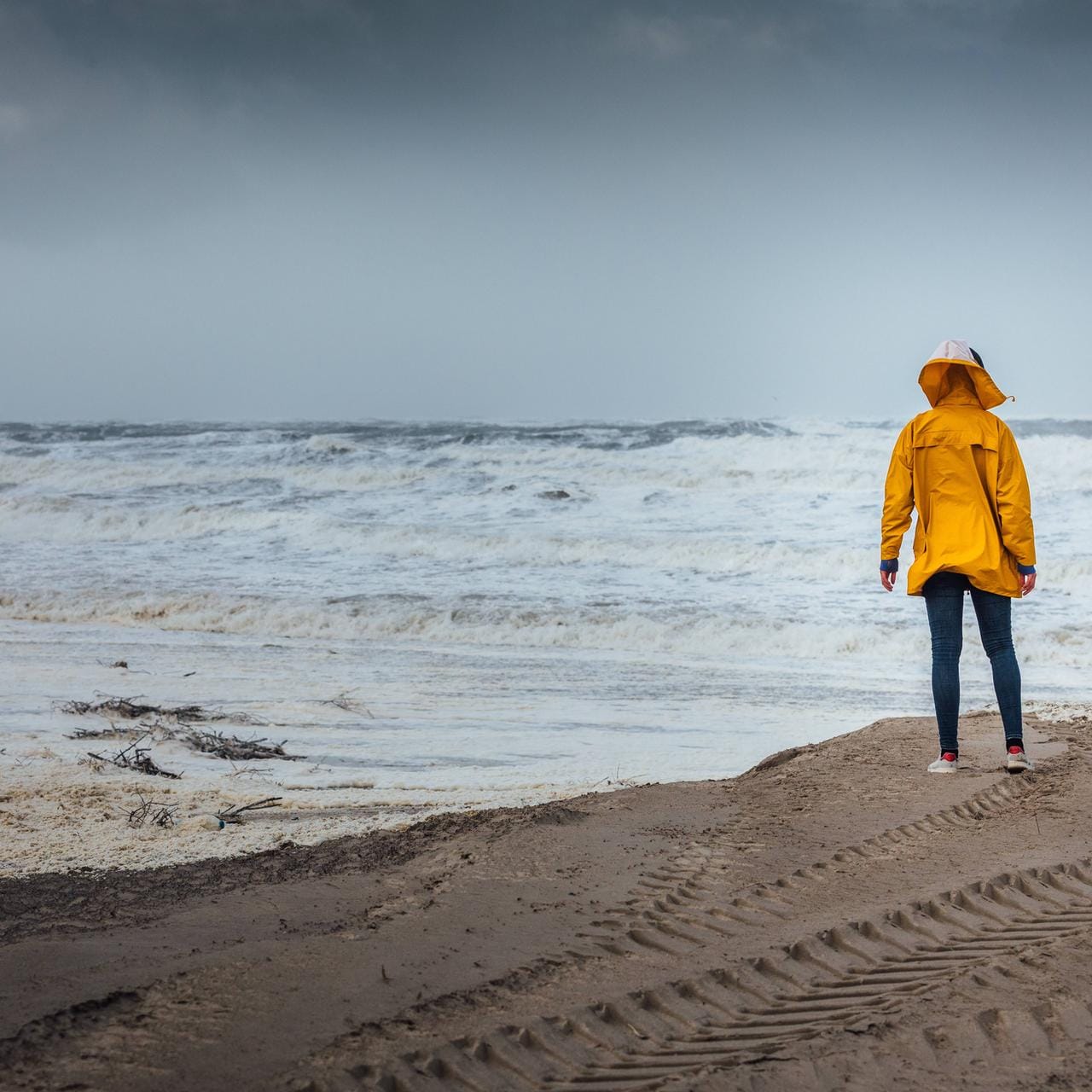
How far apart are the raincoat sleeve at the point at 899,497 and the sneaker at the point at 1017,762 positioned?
3.34ft

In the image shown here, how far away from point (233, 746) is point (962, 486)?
4298mm

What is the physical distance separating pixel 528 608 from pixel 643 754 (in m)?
5.77

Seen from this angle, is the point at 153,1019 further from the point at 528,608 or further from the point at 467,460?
the point at 467,460

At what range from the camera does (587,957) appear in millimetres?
2730

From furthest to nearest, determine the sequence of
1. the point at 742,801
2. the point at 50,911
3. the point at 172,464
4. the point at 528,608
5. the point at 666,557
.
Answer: the point at 172,464 < the point at 666,557 < the point at 528,608 < the point at 742,801 < the point at 50,911

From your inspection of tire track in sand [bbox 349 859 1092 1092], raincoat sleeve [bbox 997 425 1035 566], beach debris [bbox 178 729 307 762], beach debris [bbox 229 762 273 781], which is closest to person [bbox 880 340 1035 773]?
raincoat sleeve [bbox 997 425 1035 566]

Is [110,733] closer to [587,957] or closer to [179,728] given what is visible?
[179,728]

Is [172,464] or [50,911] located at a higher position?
[172,464]

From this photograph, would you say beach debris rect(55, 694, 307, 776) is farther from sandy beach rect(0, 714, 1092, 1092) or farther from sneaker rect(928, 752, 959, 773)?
sneaker rect(928, 752, 959, 773)

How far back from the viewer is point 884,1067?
217 cm

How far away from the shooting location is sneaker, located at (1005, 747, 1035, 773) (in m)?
4.66

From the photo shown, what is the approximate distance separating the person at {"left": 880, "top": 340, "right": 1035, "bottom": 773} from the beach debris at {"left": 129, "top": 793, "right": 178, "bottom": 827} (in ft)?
10.9

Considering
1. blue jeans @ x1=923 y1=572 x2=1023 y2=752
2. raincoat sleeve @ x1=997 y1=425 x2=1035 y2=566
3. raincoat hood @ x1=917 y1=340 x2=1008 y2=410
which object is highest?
raincoat hood @ x1=917 y1=340 x2=1008 y2=410

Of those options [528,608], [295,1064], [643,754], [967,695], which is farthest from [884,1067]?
[528,608]
